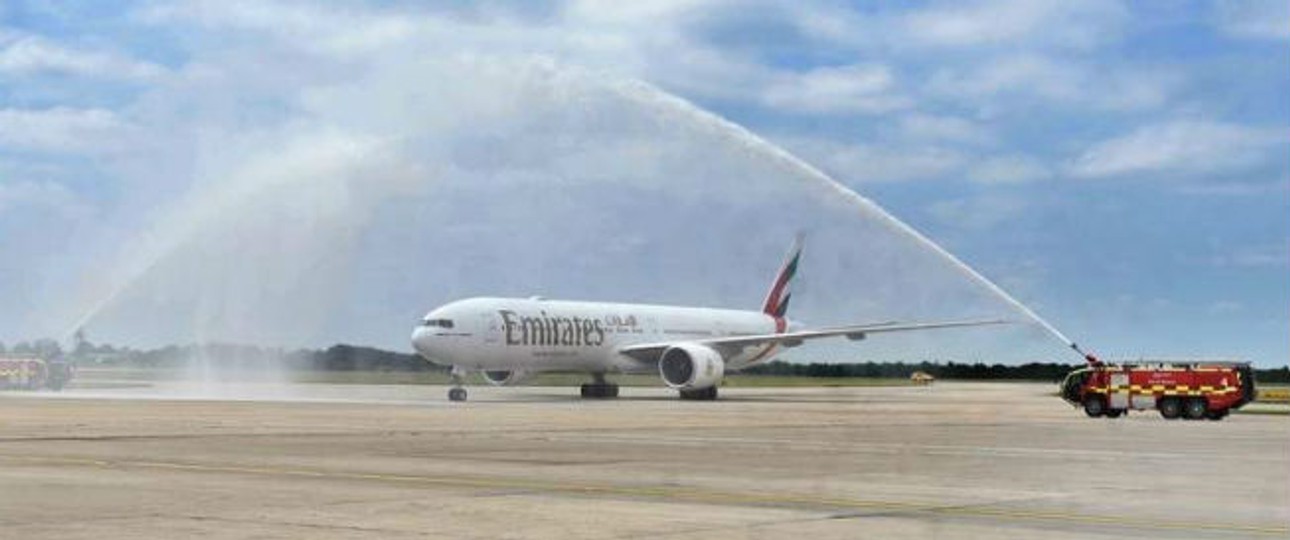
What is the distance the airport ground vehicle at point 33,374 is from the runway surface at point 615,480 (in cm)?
4004

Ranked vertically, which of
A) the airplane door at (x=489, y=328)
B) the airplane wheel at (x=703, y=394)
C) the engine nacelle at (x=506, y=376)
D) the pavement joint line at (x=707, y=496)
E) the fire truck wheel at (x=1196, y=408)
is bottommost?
the pavement joint line at (x=707, y=496)

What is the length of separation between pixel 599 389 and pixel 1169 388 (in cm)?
2885

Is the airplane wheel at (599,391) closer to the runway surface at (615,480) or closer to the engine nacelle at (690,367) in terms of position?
the engine nacelle at (690,367)

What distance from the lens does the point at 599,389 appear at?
234 ft

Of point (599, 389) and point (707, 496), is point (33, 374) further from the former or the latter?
point (707, 496)

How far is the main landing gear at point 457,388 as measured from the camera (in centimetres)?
5922

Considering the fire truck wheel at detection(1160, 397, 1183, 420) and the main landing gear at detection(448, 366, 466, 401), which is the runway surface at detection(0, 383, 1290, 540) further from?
the main landing gear at detection(448, 366, 466, 401)

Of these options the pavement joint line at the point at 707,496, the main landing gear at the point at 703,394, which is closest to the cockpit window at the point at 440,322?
the main landing gear at the point at 703,394

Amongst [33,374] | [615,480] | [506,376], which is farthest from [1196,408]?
[33,374]

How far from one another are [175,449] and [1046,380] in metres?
130

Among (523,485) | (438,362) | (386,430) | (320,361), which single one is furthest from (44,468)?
(320,361)

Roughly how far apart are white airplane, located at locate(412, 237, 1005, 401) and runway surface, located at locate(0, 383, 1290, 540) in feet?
78.7

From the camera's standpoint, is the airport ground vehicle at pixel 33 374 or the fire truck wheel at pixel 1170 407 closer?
the fire truck wheel at pixel 1170 407

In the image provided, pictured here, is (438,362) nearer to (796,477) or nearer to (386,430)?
(386,430)
